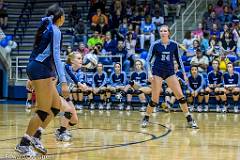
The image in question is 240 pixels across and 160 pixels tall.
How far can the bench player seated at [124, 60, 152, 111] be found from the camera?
16172mm

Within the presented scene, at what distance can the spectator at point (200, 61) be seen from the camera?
661 inches

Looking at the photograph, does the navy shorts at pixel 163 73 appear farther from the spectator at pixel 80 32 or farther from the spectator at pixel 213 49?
the spectator at pixel 80 32

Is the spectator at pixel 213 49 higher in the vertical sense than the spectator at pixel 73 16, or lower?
lower

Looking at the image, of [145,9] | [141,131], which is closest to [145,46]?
[145,9]

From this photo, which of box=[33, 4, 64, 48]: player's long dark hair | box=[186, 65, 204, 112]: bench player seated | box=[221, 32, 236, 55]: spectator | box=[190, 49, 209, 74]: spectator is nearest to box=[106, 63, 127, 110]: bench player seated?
box=[186, 65, 204, 112]: bench player seated

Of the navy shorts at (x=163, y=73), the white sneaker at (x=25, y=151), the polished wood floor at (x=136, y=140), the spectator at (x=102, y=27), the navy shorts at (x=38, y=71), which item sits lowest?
the polished wood floor at (x=136, y=140)

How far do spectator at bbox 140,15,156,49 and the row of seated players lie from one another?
10.1 ft

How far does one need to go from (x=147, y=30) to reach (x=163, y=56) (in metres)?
9.12

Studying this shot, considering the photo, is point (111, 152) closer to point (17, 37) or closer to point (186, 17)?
point (186, 17)

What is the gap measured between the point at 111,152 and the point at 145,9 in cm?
1515

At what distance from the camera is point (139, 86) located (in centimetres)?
1641

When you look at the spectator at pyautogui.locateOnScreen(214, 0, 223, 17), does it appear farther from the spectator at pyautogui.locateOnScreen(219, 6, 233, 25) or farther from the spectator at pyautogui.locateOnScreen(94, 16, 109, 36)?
the spectator at pyautogui.locateOnScreen(94, 16, 109, 36)

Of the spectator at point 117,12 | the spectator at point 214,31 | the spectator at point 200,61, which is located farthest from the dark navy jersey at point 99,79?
the spectator at point 117,12

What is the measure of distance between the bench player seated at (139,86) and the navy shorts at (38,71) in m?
9.13
